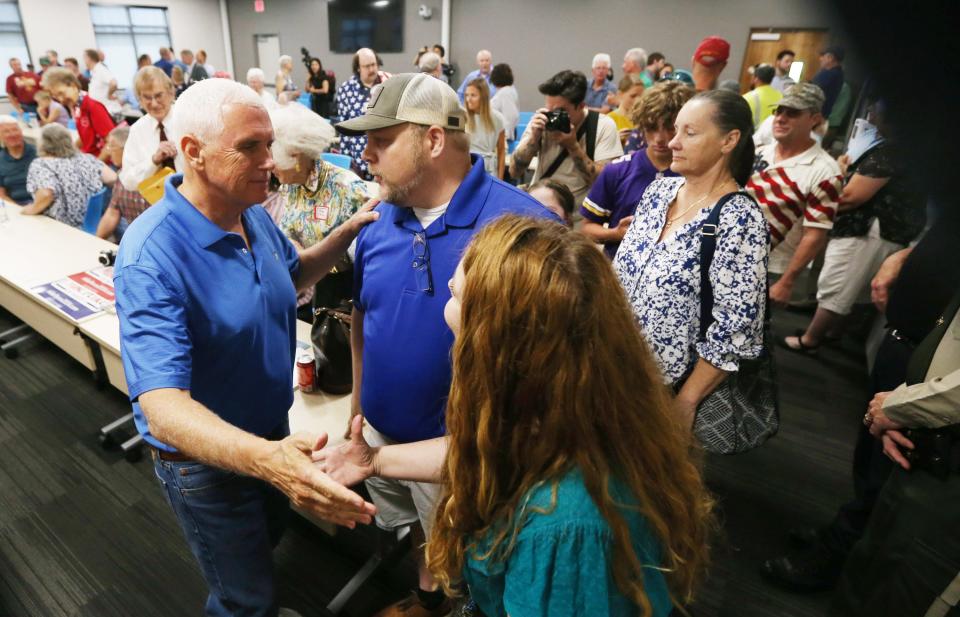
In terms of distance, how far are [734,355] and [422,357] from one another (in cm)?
84

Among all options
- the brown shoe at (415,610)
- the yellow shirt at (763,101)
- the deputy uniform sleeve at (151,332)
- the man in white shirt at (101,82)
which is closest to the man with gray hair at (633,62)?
the yellow shirt at (763,101)

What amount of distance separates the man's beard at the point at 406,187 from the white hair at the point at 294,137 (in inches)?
31.3

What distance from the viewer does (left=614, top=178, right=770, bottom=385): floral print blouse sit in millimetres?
1350

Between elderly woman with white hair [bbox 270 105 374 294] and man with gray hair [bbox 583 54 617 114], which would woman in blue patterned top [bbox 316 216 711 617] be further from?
man with gray hair [bbox 583 54 617 114]

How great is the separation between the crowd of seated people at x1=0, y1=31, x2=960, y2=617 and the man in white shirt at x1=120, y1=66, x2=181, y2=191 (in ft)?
0.04

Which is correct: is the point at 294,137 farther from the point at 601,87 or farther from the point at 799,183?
the point at 601,87

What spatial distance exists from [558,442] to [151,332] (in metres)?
0.81

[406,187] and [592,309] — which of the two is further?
[406,187]

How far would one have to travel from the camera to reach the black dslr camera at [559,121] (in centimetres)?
247

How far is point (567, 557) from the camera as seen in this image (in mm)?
693

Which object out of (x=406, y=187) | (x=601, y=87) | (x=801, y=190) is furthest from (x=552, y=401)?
(x=601, y=87)

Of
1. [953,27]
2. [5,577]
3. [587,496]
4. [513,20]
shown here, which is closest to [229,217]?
[587,496]

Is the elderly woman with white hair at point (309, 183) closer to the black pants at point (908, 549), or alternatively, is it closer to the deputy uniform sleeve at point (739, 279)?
the deputy uniform sleeve at point (739, 279)

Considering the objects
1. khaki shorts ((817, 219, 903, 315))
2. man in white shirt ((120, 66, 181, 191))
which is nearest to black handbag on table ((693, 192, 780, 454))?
khaki shorts ((817, 219, 903, 315))
